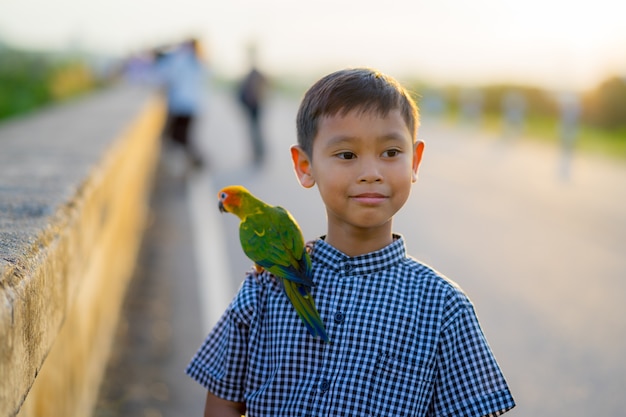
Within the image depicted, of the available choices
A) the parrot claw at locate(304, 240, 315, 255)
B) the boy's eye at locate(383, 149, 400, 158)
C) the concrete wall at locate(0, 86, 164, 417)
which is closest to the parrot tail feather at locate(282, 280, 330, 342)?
the parrot claw at locate(304, 240, 315, 255)

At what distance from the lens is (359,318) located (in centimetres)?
231

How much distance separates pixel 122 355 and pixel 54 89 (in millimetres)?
15986

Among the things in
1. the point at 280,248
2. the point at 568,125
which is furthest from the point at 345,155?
the point at 568,125

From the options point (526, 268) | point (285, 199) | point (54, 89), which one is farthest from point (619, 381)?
point (54, 89)

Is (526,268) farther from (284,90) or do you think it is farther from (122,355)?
(284,90)

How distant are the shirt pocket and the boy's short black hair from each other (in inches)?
26.6

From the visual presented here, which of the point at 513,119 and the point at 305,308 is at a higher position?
the point at 513,119

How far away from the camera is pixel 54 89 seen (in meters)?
20.1

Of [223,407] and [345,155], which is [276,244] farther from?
[223,407]

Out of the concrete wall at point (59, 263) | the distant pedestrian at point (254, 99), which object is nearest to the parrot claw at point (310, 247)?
the concrete wall at point (59, 263)

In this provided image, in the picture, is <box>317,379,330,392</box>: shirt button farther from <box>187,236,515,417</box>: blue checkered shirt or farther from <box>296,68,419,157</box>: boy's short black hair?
<box>296,68,419,157</box>: boy's short black hair

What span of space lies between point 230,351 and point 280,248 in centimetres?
35

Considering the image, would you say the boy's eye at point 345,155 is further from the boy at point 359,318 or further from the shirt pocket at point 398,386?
A: the shirt pocket at point 398,386

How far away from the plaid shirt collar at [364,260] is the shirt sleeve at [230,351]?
0.77 feet
